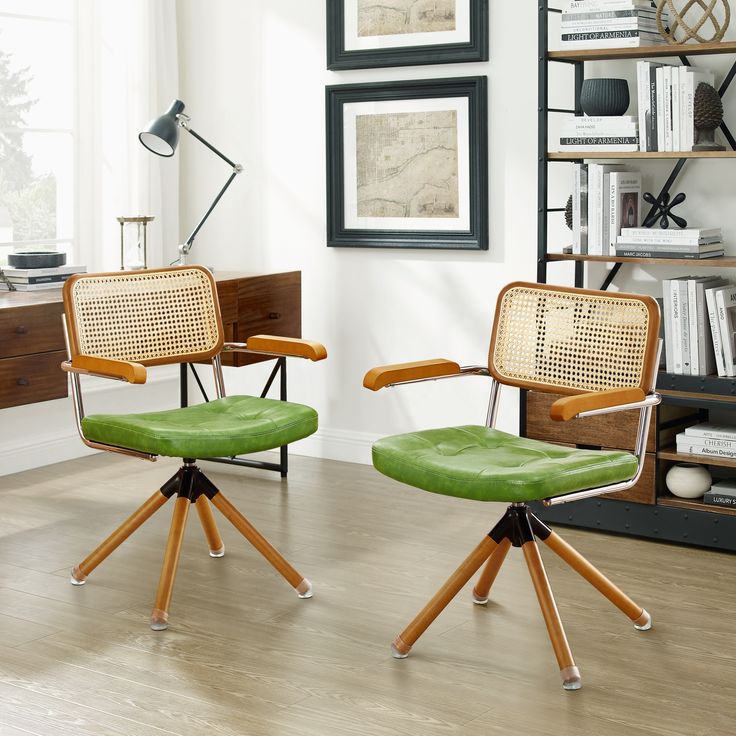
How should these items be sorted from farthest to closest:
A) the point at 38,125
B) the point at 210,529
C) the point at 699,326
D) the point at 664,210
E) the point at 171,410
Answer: the point at 38,125, the point at 664,210, the point at 699,326, the point at 210,529, the point at 171,410

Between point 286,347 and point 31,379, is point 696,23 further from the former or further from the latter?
point 31,379

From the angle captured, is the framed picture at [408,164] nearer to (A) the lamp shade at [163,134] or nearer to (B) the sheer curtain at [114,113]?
(A) the lamp shade at [163,134]

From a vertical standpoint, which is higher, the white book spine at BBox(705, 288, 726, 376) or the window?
the window

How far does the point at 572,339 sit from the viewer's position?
293cm

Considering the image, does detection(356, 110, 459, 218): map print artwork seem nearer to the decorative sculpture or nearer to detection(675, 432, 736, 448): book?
the decorative sculpture

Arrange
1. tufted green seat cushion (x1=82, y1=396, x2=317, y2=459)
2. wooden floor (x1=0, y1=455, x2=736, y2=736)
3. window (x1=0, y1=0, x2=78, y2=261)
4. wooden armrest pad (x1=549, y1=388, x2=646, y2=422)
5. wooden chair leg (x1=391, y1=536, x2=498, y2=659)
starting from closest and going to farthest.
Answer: wooden floor (x1=0, y1=455, x2=736, y2=736) < wooden armrest pad (x1=549, y1=388, x2=646, y2=422) < wooden chair leg (x1=391, y1=536, x2=498, y2=659) < tufted green seat cushion (x1=82, y1=396, x2=317, y2=459) < window (x1=0, y1=0, x2=78, y2=261)

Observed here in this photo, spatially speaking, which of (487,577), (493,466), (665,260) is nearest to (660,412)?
(665,260)

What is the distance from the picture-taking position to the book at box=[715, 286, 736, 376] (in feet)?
11.0

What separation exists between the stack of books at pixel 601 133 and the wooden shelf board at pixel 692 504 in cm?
107

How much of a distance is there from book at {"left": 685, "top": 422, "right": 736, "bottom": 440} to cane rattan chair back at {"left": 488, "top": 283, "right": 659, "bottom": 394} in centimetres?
67

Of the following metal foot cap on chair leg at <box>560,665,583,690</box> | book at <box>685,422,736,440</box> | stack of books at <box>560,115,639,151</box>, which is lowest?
metal foot cap on chair leg at <box>560,665,583,690</box>

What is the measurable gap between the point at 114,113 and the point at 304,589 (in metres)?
2.47

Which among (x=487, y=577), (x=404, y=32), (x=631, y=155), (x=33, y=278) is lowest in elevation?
(x=487, y=577)

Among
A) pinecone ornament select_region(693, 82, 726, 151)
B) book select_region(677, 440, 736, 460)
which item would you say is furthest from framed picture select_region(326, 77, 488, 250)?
book select_region(677, 440, 736, 460)
